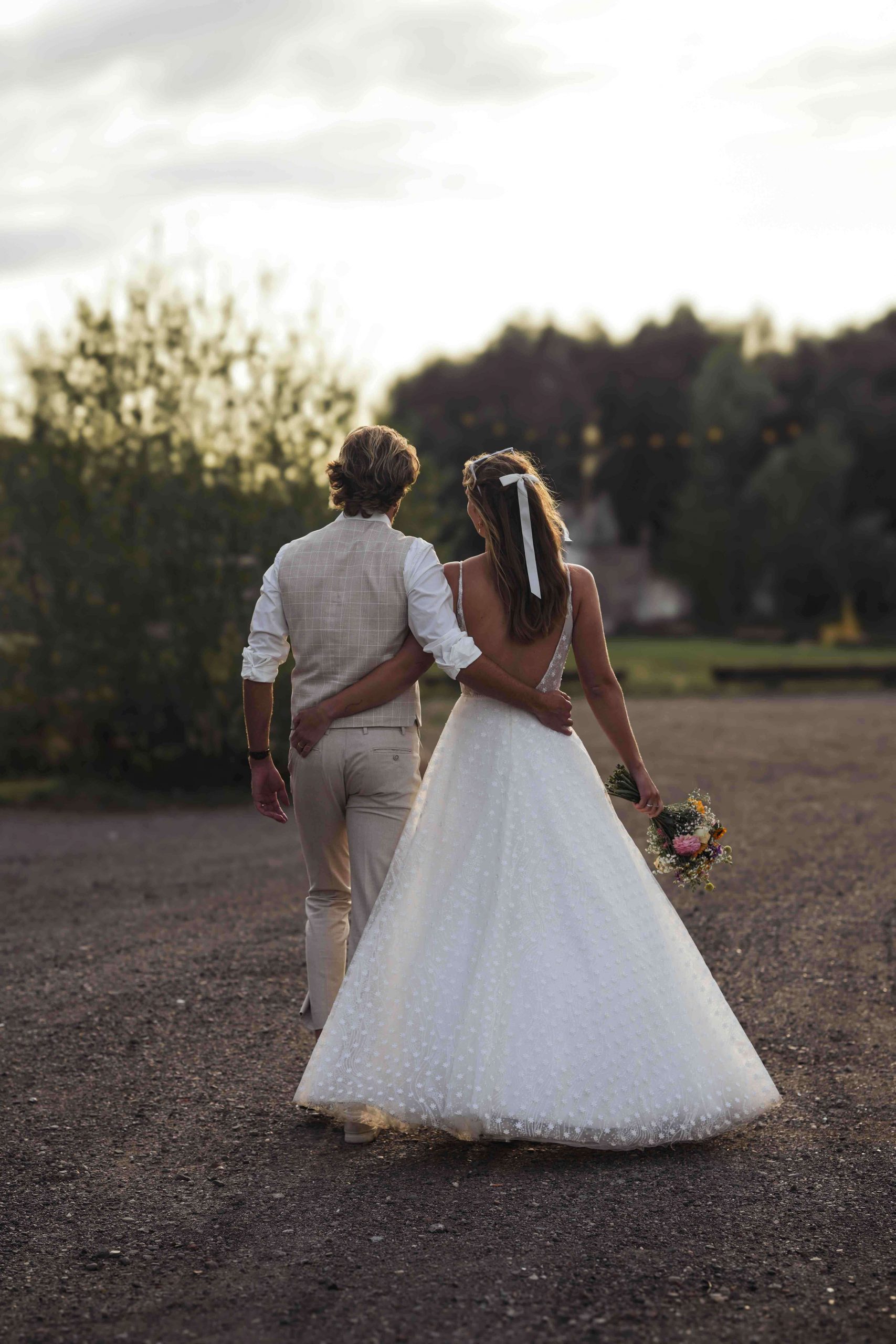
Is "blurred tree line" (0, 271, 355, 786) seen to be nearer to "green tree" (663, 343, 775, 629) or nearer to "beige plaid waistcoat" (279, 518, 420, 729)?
"beige plaid waistcoat" (279, 518, 420, 729)

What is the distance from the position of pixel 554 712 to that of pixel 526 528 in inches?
23.6

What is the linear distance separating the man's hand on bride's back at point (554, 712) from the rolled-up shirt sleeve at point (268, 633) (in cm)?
84

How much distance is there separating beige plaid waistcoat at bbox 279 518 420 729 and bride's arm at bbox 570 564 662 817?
56cm

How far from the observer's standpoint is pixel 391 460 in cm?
441

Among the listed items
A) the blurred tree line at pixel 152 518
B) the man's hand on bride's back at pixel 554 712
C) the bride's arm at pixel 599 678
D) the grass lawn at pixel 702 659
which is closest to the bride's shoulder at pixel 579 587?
the bride's arm at pixel 599 678

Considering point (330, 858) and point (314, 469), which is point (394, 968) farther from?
point (314, 469)

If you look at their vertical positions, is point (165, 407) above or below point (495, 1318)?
above

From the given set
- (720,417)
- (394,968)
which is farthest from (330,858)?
(720,417)

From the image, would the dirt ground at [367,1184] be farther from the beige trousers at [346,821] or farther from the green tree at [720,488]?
the green tree at [720,488]

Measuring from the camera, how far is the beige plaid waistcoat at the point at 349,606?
4391mm

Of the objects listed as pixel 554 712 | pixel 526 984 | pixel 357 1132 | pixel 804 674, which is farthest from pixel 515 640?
pixel 804 674

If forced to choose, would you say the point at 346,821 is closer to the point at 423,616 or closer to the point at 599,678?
the point at 423,616

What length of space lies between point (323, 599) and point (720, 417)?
5243cm

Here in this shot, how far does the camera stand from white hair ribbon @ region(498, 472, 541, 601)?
4.36 m
